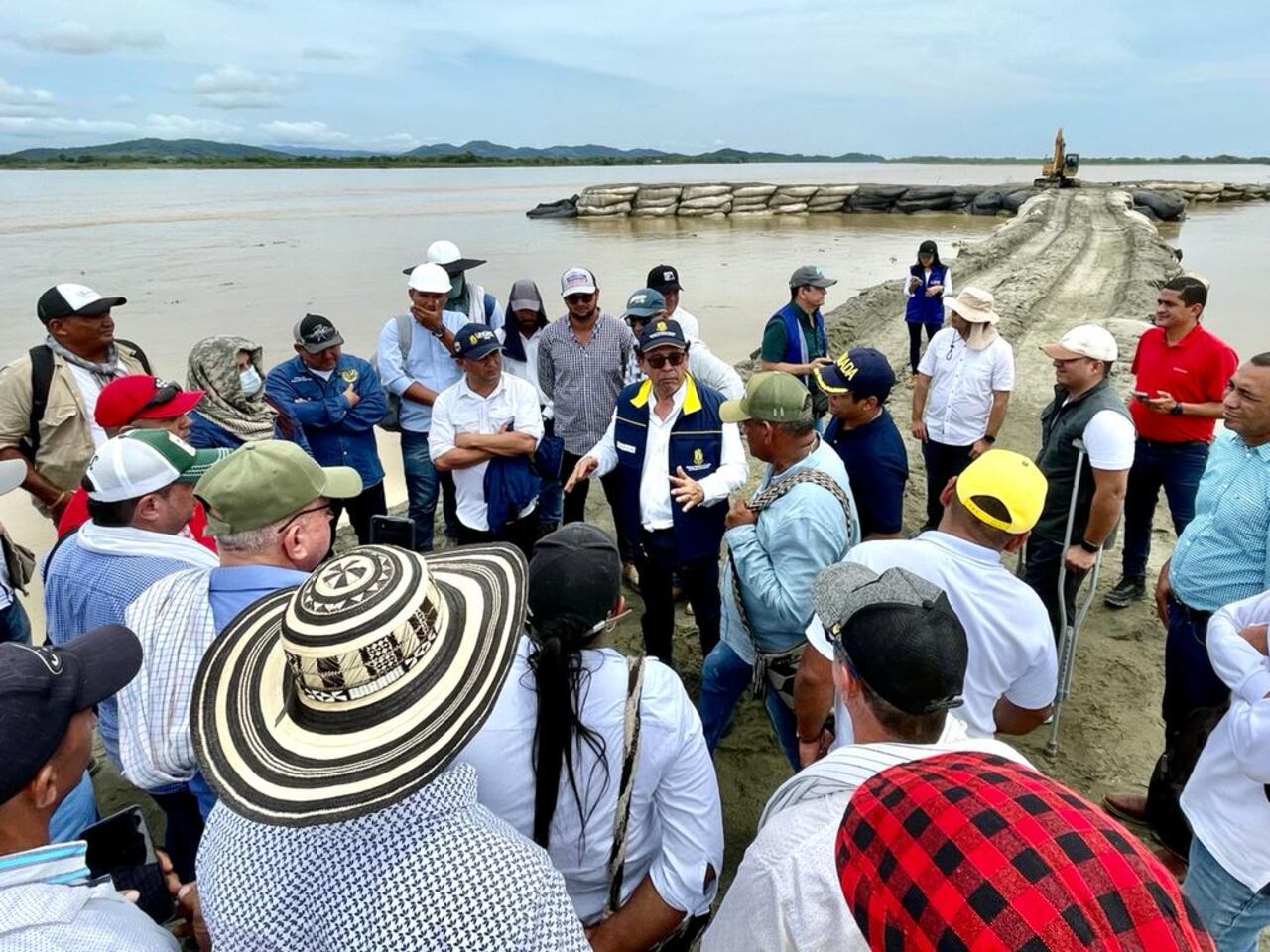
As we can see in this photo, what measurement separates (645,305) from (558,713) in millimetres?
3407

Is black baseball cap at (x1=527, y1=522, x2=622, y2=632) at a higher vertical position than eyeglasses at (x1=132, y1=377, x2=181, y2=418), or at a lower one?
lower

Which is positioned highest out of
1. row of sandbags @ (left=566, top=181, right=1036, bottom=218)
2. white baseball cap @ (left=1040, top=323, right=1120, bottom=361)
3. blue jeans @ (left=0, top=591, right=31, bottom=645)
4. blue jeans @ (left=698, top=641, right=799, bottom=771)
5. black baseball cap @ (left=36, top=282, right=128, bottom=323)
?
row of sandbags @ (left=566, top=181, right=1036, bottom=218)

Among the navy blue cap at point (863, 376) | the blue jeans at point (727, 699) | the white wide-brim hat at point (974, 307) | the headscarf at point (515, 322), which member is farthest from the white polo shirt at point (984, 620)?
Result: the headscarf at point (515, 322)

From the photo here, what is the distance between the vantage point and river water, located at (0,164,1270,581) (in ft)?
40.8

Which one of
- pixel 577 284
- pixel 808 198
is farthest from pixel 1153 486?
pixel 808 198

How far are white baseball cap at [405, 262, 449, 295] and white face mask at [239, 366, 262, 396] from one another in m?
1.04

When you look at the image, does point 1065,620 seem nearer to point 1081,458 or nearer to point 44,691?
point 1081,458

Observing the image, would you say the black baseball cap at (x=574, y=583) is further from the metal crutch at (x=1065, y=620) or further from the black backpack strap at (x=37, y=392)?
the black backpack strap at (x=37, y=392)

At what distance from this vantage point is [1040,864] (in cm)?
83

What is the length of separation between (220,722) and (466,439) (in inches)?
101

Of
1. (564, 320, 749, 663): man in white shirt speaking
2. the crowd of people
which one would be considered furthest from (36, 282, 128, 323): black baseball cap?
(564, 320, 749, 663): man in white shirt speaking

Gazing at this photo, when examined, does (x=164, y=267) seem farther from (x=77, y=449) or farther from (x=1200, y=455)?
(x=1200, y=455)

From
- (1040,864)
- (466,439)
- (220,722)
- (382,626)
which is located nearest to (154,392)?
(466,439)

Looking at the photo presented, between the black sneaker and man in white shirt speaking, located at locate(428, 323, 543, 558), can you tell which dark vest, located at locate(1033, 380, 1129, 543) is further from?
man in white shirt speaking, located at locate(428, 323, 543, 558)
